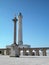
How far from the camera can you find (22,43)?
76562mm

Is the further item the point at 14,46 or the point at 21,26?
the point at 21,26

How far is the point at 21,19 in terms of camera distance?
80188 millimetres

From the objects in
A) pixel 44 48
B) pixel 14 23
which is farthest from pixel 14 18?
pixel 44 48

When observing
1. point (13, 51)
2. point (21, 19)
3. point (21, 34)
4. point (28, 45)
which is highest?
point (21, 19)

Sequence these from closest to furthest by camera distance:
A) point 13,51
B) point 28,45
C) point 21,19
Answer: point 13,51 → point 28,45 → point 21,19

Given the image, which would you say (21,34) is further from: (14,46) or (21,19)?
(14,46)

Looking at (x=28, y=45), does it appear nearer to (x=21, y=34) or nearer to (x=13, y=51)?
(x=21, y=34)

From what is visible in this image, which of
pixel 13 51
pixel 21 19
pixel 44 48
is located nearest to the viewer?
pixel 13 51

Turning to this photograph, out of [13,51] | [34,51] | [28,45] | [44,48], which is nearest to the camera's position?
[13,51]

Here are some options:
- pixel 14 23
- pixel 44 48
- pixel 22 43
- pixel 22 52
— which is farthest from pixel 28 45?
pixel 14 23

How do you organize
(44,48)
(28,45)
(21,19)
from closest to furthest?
(44,48) → (28,45) → (21,19)

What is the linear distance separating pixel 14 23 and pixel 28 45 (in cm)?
3715

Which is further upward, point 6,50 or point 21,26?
point 21,26

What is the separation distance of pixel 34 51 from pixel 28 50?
222cm
